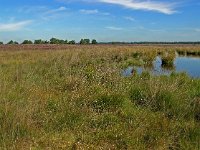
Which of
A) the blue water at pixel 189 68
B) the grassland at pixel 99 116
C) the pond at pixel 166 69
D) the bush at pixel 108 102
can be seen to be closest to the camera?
the grassland at pixel 99 116

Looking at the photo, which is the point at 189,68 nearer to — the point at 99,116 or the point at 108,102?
the point at 108,102

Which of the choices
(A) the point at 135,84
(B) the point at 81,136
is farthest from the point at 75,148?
(A) the point at 135,84

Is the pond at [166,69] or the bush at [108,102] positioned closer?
the bush at [108,102]

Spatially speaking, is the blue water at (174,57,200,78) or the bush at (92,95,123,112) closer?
the bush at (92,95,123,112)

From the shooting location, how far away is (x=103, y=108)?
7840mm

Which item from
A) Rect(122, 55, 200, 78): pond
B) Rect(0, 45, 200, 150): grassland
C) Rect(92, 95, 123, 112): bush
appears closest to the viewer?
Rect(0, 45, 200, 150): grassland

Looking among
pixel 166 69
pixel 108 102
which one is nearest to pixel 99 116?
pixel 108 102

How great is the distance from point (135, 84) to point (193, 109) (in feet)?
8.21

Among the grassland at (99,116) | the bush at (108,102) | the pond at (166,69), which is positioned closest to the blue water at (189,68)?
the pond at (166,69)

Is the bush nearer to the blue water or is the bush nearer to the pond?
the pond

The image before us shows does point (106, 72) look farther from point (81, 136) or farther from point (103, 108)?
point (81, 136)

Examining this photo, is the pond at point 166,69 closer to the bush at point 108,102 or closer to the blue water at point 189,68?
the blue water at point 189,68

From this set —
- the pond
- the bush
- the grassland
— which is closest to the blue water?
the pond

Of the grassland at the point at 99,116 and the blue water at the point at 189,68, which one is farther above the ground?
the grassland at the point at 99,116
